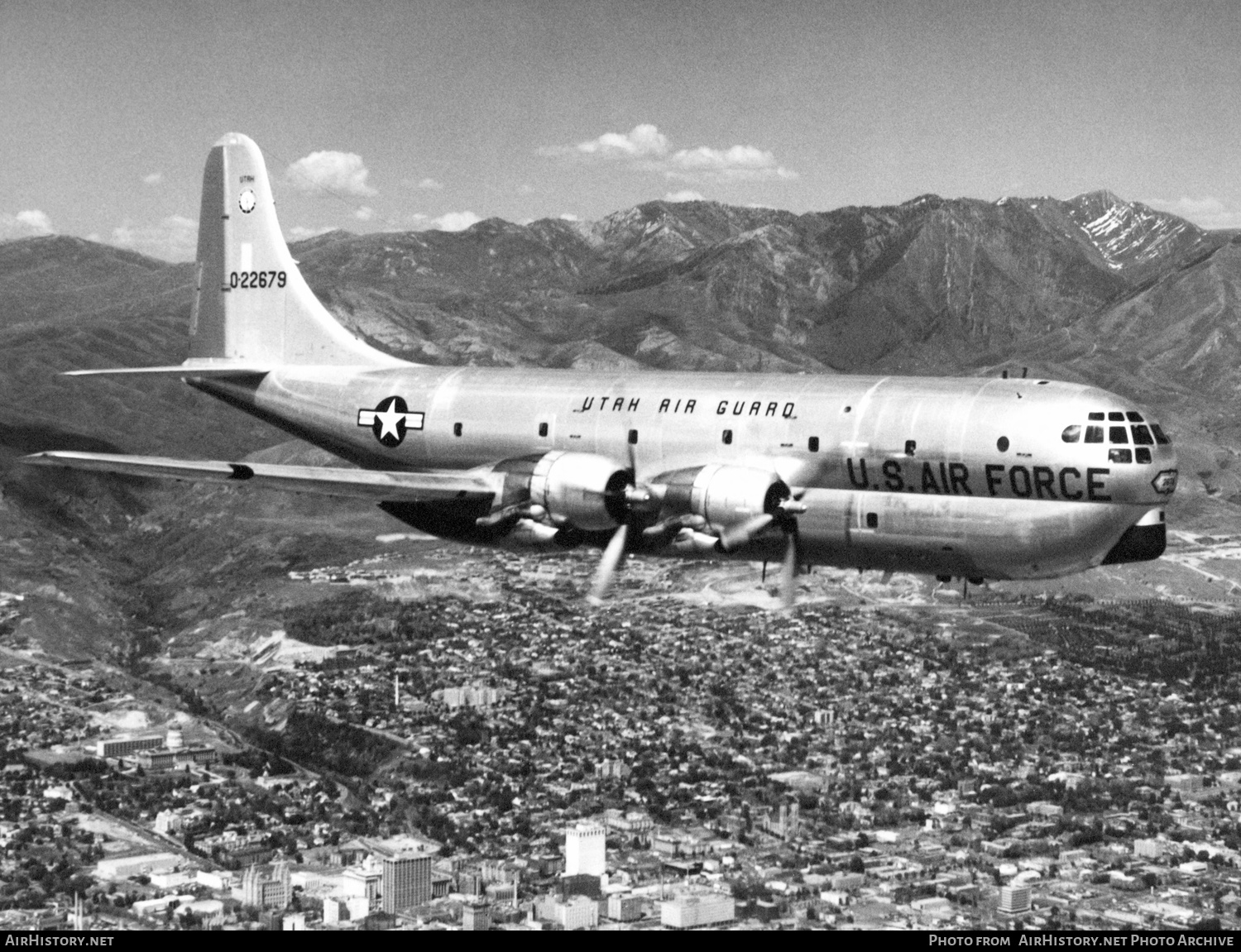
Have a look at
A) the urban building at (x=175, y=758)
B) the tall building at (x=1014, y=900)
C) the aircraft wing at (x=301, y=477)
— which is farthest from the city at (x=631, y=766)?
the aircraft wing at (x=301, y=477)

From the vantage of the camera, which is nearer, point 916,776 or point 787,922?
point 787,922

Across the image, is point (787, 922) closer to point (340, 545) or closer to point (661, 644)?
point (661, 644)

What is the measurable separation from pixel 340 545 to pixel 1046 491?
10408cm

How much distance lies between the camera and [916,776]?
86.2 m

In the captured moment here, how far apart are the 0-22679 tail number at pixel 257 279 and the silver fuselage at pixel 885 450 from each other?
13.0 metres

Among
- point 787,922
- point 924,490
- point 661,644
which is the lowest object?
point 787,922

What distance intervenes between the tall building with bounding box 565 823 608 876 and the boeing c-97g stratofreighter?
2410 cm

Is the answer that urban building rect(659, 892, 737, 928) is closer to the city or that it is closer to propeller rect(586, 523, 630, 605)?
the city

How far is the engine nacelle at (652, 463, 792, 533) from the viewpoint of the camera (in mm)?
41906

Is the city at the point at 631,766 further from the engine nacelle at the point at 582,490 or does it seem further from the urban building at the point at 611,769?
the engine nacelle at the point at 582,490

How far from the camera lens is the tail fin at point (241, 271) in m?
59.8

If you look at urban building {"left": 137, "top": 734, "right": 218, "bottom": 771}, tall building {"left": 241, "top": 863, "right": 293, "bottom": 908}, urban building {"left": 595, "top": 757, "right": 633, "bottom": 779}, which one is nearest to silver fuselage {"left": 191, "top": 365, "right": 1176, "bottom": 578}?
tall building {"left": 241, "top": 863, "right": 293, "bottom": 908}
